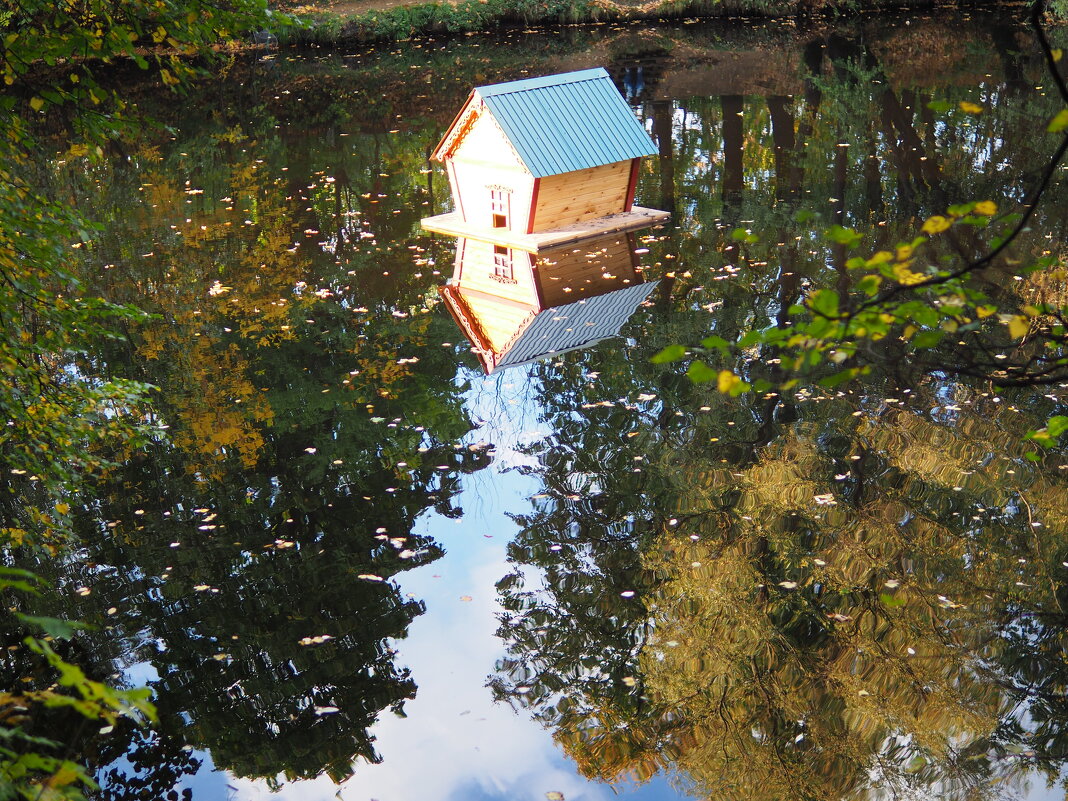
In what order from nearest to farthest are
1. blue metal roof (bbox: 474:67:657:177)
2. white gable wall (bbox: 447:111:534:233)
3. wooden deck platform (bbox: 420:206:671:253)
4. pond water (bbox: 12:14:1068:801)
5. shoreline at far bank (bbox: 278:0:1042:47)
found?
pond water (bbox: 12:14:1068:801), blue metal roof (bbox: 474:67:657:177), white gable wall (bbox: 447:111:534:233), wooden deck platform (bbox: 420:206:671:253), shoreline at far bank (bbox: 278:0:1042:47)

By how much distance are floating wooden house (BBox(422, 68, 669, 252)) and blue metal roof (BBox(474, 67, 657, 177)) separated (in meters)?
0.01

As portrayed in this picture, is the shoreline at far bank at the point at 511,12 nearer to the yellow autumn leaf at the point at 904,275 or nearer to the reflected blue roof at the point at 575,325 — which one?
the reflected blue roof at the point at 575,325

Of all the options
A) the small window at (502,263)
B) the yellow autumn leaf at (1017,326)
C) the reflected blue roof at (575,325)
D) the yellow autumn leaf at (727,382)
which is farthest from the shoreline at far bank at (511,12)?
the yellow autumn leaf at (1017,326)

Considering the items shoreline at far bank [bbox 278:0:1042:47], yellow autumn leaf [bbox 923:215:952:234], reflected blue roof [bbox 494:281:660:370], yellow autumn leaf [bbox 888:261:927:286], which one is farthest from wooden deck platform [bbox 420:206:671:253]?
shoreline at far bank [bbox 278:0:1042:47]

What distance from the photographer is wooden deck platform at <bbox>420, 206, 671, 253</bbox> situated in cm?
1407

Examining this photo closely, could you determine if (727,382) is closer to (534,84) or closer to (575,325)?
(575,325)

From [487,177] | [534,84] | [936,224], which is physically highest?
[936,224]

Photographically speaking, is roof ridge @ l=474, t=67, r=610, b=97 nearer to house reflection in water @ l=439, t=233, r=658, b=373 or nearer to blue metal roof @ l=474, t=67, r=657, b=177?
blue metal roof @ l=474, t=67, r=657, b=177

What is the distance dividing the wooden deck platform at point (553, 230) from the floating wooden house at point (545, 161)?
14 mm

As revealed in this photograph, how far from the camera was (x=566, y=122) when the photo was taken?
560 inches

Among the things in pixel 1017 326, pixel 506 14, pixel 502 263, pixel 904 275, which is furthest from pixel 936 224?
pixel 506 14

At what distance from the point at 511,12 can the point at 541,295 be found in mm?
22658

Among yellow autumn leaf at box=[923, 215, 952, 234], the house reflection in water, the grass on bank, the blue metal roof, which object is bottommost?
the grass on bank

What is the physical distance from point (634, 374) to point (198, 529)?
176 inches
